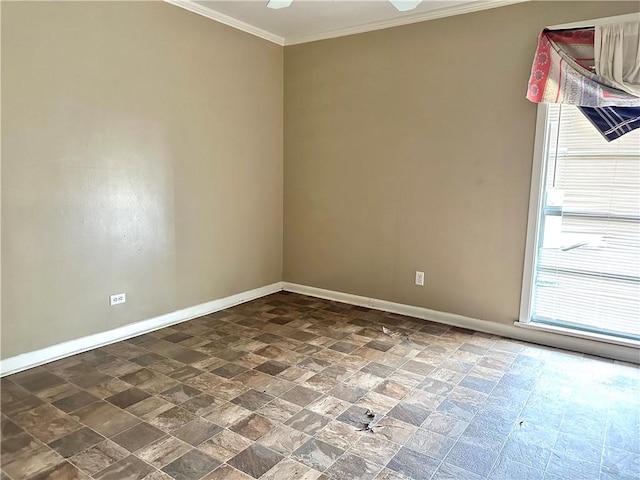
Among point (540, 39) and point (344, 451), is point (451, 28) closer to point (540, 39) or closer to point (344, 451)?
point (540, 39)

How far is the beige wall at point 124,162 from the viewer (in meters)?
2.70

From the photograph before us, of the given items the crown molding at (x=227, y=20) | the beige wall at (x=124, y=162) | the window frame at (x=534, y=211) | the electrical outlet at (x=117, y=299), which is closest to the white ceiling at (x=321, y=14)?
the crown molding at (x=227, y=20)

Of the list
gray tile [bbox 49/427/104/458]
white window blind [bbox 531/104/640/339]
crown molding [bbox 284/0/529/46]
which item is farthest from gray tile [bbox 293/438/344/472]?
crown molding [bbox 284/0/529/46]

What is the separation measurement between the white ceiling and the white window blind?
3.94 feet

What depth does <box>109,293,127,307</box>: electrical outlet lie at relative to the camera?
3.24m

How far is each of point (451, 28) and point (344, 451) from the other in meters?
3.22

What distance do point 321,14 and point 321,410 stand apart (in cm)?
313

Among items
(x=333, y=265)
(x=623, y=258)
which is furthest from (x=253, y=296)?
(x=623, y=258)

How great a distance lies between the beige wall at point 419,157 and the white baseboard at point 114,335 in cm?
88

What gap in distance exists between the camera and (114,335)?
3.27 meters

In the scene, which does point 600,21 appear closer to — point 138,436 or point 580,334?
point 580,334

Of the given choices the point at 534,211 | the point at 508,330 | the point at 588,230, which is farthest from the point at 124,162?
the point at 588,230

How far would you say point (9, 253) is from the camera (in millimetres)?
2660

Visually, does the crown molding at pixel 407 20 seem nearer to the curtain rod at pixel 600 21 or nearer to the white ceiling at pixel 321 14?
A: the white ceiling at pixel 321 14
